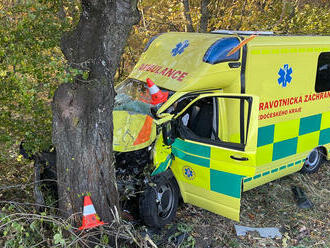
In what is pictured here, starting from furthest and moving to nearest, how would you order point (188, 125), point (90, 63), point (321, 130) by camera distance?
point (321, 130)
point (188, 125)
point (90, 63)

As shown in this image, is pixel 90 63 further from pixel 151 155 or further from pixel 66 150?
pixel 151 155

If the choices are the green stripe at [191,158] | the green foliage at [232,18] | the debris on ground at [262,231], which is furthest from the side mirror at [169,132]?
the green foliage at [232,18]

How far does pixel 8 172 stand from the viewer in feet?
16.7

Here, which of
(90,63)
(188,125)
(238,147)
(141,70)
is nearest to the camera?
(90,63)

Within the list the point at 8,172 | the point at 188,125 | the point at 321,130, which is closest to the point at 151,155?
the point at 188,125

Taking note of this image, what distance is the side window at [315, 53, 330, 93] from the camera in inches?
224

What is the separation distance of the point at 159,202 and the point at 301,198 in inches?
95.2

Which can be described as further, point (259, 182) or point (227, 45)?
point (259, 182)

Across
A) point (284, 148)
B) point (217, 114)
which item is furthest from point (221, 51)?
point (284, 148)

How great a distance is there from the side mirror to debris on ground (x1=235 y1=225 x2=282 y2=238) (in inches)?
60.3

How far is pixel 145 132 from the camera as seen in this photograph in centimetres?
405

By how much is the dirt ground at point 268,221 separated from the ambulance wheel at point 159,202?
0.17m

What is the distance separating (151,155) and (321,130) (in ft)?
11.0

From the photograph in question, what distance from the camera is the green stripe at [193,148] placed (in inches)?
167
